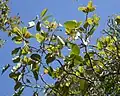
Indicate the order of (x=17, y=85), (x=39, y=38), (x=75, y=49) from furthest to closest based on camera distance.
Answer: (x=17, y=85), (x=39, y=38), (x=75, y=49)

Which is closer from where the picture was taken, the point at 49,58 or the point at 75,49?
the point at 75,49

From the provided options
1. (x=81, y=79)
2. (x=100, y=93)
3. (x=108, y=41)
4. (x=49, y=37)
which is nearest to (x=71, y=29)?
(x=49, y=37)

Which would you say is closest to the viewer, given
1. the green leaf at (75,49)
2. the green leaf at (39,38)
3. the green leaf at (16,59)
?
the green leaf at (75,49)

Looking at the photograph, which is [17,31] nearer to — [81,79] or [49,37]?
[49,37]

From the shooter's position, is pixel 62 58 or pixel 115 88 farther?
pixel 115 88

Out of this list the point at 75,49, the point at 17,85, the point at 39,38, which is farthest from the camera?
the point at 17,85

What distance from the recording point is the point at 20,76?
224 cm

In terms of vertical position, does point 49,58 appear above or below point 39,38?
below

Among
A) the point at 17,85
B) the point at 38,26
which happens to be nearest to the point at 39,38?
the point at 38,26

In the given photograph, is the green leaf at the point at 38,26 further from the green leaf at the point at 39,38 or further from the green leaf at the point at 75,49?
the green leaf at the point at 75,49

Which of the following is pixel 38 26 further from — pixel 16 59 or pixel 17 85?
pixel 17 85

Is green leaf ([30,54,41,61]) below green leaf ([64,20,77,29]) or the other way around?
below

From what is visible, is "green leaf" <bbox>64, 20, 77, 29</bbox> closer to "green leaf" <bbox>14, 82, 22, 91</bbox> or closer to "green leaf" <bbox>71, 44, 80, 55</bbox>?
"green leaf" <bbox>71, 44, 80, 55</bbox>

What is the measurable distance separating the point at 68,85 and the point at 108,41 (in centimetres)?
50
